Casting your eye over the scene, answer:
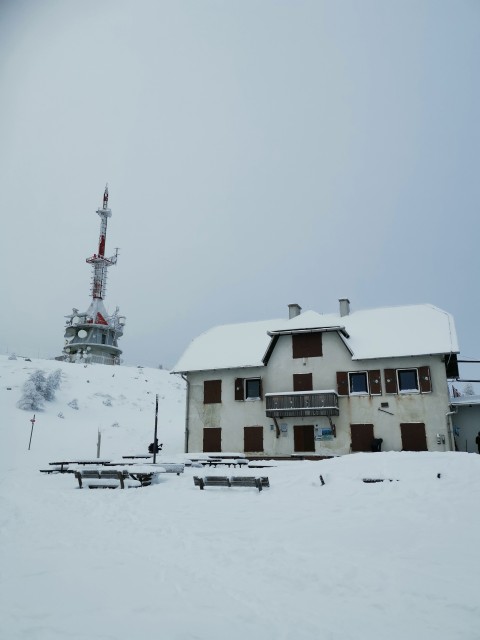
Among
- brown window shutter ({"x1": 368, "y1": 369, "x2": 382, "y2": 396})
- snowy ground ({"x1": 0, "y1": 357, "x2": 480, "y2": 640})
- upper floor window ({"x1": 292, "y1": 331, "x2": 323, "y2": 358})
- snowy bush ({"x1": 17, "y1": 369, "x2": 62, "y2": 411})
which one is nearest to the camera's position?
snowy ground ({"x1": 0, "y1": 357, "x2": 480, "y2": 640})

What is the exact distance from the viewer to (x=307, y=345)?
94.3ft

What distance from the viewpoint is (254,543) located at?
27.1 feet

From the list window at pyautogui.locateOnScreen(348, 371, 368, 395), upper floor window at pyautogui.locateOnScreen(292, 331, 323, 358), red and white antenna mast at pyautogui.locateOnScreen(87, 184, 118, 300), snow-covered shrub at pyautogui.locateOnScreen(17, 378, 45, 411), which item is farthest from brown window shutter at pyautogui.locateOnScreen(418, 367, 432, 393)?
red and white antenna mast at pyautogui.locateOnScreen(87, 184, 118, 300)

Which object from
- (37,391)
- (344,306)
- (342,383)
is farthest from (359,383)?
(37,391)

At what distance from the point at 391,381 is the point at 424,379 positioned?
5.67 feet

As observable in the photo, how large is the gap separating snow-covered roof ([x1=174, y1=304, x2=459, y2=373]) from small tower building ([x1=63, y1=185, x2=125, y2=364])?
40.3 m

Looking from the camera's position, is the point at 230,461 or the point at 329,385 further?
the point at 329,385

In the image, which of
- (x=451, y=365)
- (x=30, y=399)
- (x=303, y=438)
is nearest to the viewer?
A: (x=303, y=438)

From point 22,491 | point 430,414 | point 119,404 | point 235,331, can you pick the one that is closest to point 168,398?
point 119,404

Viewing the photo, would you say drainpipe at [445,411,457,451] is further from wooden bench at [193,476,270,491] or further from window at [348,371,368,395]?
wooden bench at [193,476,270,491]

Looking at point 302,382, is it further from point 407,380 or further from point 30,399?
point 30,399

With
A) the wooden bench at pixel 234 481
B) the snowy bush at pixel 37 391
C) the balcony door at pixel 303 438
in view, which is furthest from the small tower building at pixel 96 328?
the wooden bench at pixel 234 481

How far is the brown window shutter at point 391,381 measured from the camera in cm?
2619

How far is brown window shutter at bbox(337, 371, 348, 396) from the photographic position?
89.1 ft
